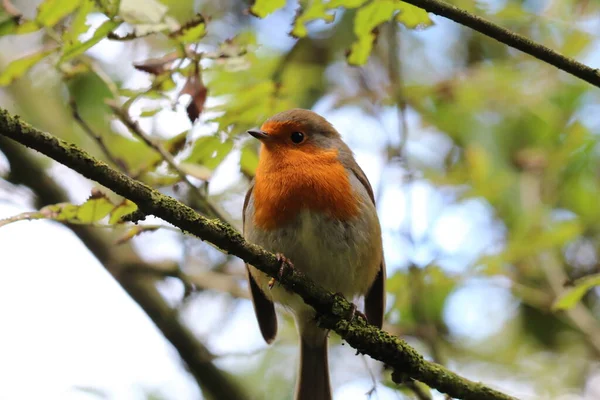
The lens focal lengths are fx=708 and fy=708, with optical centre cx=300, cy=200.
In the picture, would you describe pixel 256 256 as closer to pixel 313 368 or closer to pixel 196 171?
pixel 196 171

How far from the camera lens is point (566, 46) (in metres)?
4.90

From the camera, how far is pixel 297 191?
11.6ft

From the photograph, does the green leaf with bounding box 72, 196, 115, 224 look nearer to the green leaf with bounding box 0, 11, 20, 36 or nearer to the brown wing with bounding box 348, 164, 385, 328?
the green leaf with bounding box 0, 11, 20, 36

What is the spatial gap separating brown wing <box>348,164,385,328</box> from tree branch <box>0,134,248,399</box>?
2.90 feet

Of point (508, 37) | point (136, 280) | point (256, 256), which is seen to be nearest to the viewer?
point (508, 37)

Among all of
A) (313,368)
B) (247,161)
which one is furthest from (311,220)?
(313,368)

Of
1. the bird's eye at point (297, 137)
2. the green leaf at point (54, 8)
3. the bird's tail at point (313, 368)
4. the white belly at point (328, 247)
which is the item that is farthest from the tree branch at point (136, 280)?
the green leaf at point (54, 8)

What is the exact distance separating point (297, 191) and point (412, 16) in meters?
1.06

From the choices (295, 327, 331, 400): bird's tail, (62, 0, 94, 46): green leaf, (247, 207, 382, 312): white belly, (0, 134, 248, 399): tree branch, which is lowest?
(295, 327, 331, 400): bird's tail

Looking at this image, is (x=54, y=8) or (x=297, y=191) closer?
(x=54, y=8)

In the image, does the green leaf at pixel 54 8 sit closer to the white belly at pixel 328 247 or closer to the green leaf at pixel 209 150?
the green leaf at pixel 209 150

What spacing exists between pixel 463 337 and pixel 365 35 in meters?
3.42

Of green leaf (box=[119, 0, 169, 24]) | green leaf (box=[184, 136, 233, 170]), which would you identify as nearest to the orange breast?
green leaf (box=[184, 136, 233, 170])

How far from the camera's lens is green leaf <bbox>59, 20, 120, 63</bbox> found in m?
2.68
